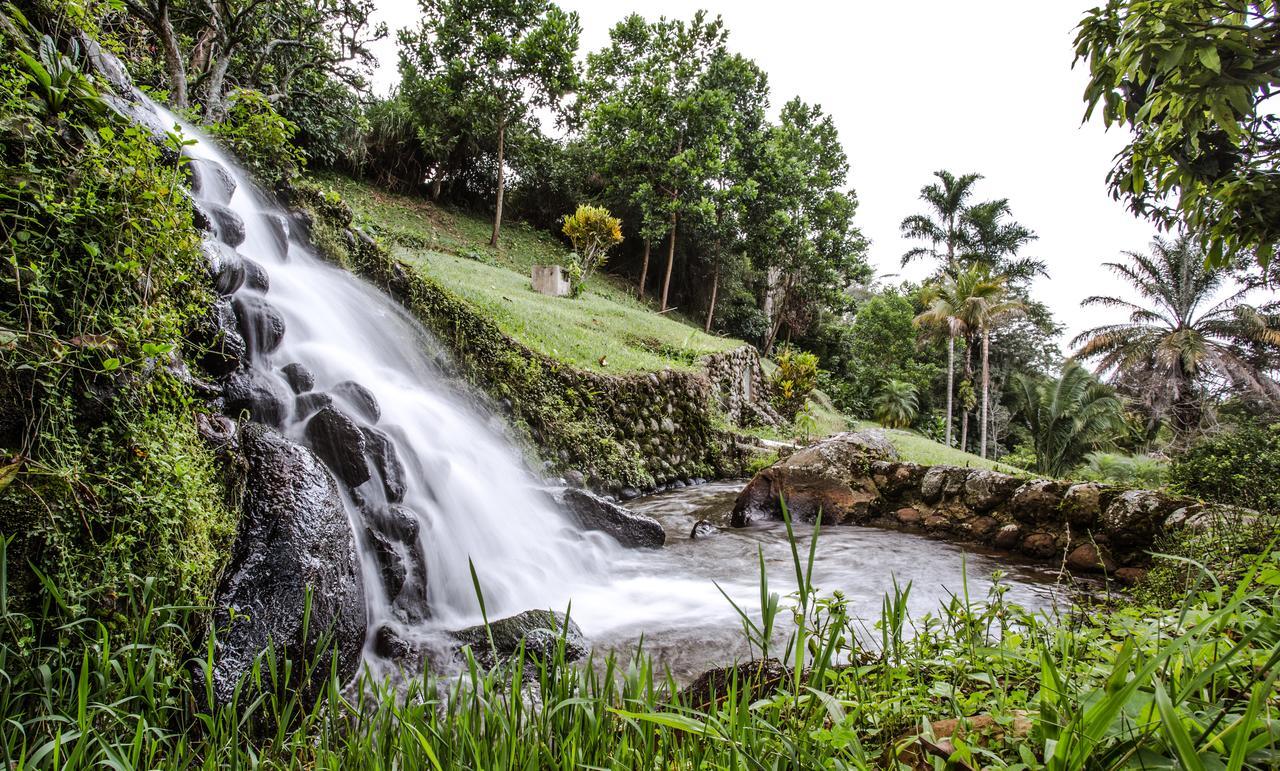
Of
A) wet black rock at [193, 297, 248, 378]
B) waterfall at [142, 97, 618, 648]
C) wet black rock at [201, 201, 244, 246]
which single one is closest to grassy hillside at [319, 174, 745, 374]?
waterfall at [142, 97, 618, 648]

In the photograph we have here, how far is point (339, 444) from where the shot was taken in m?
4.17

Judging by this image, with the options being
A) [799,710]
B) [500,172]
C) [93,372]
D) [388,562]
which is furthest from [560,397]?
[500,172]

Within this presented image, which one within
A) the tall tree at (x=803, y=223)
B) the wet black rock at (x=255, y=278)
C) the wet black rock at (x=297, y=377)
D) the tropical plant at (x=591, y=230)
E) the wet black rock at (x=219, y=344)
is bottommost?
the wet black rock at (x=297, y=377)

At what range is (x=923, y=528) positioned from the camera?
24.8ft

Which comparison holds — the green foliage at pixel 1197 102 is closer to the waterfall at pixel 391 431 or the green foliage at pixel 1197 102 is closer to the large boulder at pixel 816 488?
the waterfall at pixel 391 431

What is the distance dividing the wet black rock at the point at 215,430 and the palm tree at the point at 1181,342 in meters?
27.3

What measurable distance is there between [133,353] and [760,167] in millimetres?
23641

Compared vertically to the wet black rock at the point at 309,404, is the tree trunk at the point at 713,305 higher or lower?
higher

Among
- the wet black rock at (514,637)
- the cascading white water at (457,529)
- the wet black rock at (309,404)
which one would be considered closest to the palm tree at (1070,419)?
the cascading white water at (457,529)

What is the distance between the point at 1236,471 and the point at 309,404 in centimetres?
1229

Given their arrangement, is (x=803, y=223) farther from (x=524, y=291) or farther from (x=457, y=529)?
(x=457, y=529)

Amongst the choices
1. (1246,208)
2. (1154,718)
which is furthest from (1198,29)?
(1154,718)

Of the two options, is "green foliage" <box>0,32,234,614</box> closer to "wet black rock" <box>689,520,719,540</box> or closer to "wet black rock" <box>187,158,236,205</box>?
"wet black rock" <box>187,158,236,205</box>

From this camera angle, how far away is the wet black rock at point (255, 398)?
12.4ft
